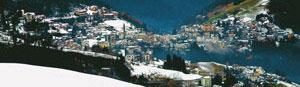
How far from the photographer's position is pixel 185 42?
378 ft

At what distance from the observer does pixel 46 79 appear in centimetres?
188

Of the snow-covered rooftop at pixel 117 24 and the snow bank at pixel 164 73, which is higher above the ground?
the snow-covered rooftop at pixel 117 24

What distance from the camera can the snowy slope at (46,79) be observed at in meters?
1.78

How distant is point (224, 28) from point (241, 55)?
2511 centimetres

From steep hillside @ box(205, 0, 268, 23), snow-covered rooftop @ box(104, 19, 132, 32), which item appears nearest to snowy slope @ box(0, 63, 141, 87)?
snow-covered rooftop @ box(104, 19, 132, 32)

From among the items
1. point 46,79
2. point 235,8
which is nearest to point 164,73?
point 46,79

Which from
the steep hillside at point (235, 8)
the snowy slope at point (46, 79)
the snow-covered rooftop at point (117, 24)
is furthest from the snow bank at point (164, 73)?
the steep hillside at point (235, 8)

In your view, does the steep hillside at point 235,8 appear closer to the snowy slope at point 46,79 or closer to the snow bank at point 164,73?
the snow bank at point 164,73

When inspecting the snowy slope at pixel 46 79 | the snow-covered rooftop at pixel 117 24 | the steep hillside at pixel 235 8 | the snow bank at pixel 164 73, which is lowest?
the snow bank at pixel 164 73

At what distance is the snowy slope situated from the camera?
1.78 metres

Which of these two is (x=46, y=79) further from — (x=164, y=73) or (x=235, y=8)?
(x=235, y=8)

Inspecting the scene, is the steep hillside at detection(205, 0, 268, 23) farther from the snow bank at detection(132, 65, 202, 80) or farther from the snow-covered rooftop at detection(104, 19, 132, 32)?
the snow bank at detection(132, 65, 202, 80)

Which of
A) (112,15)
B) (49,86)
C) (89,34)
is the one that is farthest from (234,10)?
(49,86)

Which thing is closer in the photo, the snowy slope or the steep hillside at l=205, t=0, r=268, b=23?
the snowy slope
